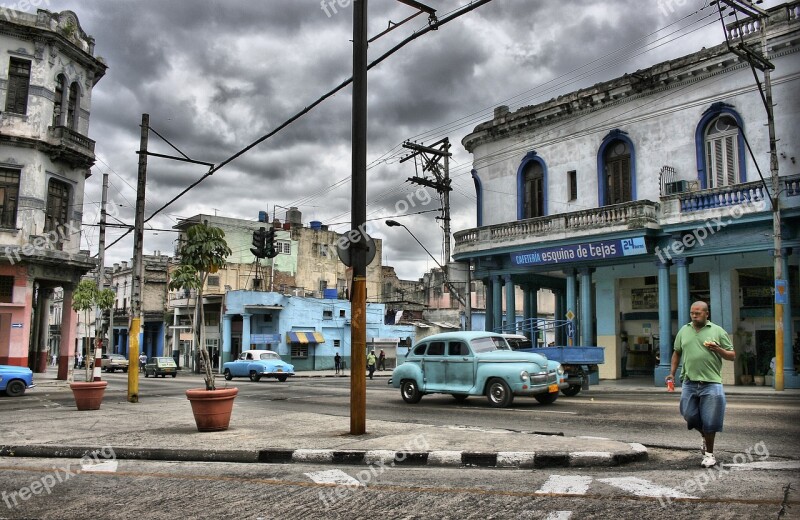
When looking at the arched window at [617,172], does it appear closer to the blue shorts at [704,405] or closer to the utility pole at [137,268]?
the utility pole at [137,268]

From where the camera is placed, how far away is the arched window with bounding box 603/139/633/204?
26484 millimetres

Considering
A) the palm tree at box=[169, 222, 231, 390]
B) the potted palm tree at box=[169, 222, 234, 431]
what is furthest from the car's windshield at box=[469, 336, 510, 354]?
the palm tree at box=[169, 222, 231, 390]

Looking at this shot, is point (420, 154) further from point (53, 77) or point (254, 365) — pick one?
point (53, 77)

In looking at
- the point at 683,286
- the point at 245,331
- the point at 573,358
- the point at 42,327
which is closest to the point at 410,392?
the point at 573,358

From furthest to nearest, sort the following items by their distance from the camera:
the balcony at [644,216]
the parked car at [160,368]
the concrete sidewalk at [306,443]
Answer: the parked car at [160,368], the balcony at [644,216], the concrete sidewalk at [306,443]

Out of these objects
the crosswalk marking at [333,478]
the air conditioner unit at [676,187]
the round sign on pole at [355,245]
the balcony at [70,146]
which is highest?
the balcony at [70,146]

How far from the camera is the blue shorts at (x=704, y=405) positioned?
7.05 m

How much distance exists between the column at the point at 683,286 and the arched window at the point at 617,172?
369 cm

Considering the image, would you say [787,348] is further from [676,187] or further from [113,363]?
[113,363]

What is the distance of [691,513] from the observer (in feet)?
16.9

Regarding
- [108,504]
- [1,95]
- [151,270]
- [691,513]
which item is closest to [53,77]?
[1,95]

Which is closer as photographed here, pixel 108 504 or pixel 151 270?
pixel 108 504

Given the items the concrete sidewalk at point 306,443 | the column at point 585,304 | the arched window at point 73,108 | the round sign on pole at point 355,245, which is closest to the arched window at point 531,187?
the column at point 585,304

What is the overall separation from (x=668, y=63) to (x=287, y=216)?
153ft
